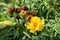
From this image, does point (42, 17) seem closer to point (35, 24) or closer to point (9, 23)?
point (35, 24)

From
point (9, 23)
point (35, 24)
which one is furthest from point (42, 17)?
point (9, 23)

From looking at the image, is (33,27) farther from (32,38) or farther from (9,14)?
(9,14)

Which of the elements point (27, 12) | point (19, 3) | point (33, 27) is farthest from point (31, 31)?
point (19, 3)
